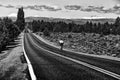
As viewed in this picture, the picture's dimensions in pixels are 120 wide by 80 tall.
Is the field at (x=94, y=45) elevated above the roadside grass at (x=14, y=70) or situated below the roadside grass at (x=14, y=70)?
below

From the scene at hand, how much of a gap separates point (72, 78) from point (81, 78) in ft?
1.17

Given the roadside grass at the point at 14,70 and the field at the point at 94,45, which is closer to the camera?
the roadside grass at the point at 14,70

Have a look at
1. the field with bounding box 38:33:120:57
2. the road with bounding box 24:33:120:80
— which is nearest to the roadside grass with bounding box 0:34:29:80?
the road with bounding box 24:33:120:80

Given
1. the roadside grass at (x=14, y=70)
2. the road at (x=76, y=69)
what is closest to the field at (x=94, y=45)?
the road at (x=76, y=69)

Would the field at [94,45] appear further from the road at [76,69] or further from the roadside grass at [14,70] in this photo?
the roadside grass at [14,70]

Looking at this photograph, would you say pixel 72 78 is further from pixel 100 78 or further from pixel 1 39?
pixel 1 39

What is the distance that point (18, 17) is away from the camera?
117 metres

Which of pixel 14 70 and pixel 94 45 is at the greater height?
pixel 14 70

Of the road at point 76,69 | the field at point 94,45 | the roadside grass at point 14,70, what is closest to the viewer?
the road at point 76,69

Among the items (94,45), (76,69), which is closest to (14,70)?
(76,69)

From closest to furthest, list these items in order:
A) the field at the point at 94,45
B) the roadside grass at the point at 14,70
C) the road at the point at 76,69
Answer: the road at the point at 76,69
the roadside grass at the point at 14,70
the field at the point at 94,45

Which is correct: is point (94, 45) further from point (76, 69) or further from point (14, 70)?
point (14, 70)

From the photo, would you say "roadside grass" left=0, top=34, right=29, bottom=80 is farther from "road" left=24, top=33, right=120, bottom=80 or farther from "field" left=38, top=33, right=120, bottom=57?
"field" left=38, top=33, right=120, bottom=57

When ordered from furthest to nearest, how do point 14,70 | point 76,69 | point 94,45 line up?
1. point 94,45
2. point 14,70
3. point 76,69
